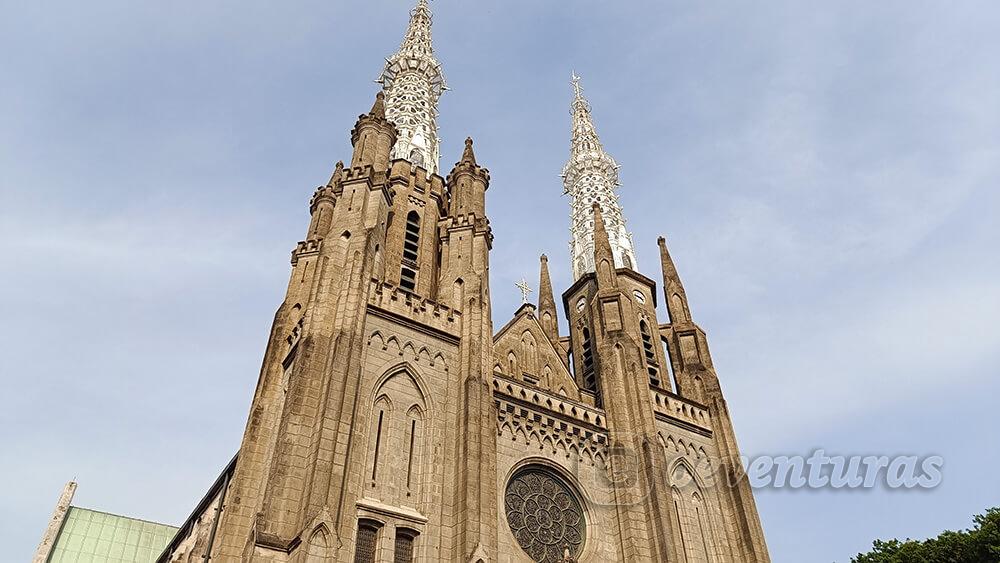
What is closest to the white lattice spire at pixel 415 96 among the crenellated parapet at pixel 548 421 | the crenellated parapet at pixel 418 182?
the crenellated parapet at pixel 418 182

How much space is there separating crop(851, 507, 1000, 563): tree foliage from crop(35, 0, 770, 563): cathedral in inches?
229

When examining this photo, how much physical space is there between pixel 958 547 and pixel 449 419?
19077mm

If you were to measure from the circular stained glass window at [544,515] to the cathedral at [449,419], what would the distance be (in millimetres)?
62

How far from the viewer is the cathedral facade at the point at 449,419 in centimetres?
2041

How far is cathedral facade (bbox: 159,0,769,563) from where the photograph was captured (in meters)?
20.4

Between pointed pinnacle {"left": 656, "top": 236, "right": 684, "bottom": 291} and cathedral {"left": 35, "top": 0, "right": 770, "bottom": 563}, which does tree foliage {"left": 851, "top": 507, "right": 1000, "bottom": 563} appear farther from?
pointed pinnacle {"left": 656, "top": 236, "right": 684, "bottom": 291}

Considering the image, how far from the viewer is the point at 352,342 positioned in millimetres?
22547

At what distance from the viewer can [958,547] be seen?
2580 centimetres

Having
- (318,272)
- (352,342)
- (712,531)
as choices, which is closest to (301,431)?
(352,342)

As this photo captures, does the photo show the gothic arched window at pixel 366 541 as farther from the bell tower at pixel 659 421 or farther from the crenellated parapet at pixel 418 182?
the crenellated parapet at pixel 418 182

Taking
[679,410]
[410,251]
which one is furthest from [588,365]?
[410,251]

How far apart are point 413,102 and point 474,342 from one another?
2130 cm

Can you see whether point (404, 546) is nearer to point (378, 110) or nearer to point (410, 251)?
point (410, 251)

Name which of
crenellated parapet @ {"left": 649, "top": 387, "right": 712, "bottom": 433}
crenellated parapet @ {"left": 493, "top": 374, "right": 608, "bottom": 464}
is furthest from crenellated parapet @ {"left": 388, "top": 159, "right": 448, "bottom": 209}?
crenellated parapet @ {"left": 649, "top": 387, "right": 712, "bottom": 433}
